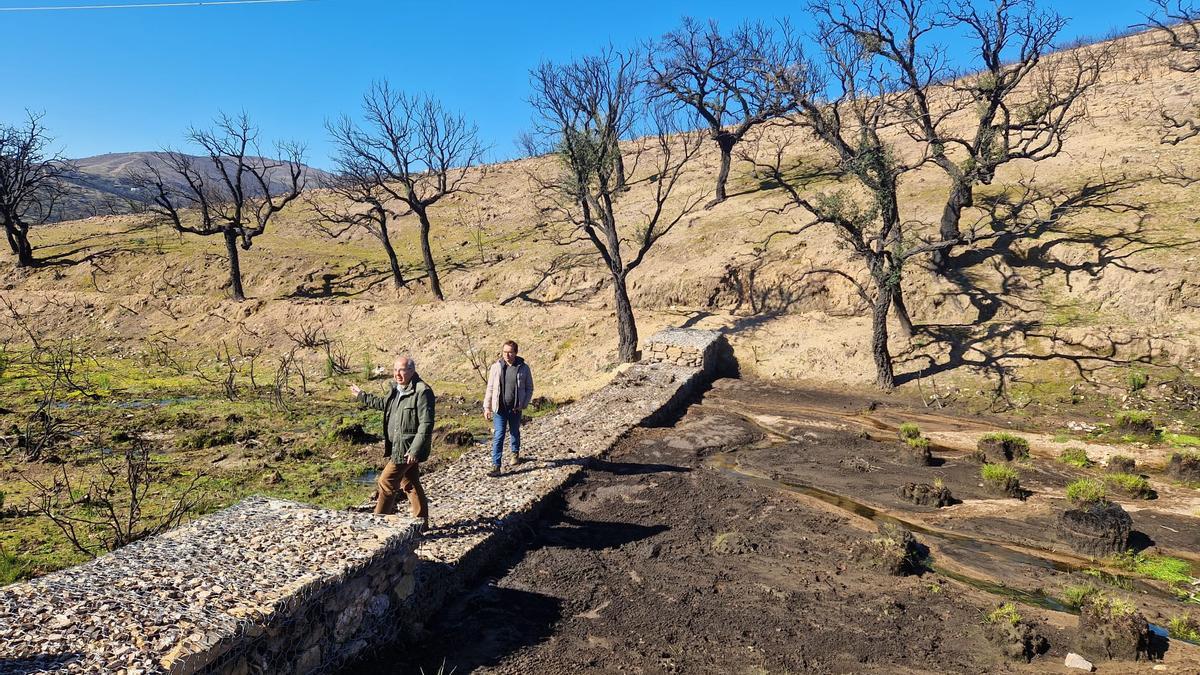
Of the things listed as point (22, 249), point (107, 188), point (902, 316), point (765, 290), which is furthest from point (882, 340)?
point (107, 188)

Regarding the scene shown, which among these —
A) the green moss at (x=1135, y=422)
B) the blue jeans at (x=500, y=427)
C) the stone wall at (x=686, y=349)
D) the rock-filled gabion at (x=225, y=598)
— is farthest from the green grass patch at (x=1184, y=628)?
the stone wall at (x=686, y=349)

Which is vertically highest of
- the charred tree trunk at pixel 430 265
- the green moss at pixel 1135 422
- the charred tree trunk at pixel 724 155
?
the charred tree trunk at pixel 724 155

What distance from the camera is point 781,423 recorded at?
15164 mm

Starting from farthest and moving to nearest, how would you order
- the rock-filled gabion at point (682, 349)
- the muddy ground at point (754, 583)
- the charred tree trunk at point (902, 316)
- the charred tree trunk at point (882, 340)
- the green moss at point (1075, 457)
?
the charred tree trunk at point (902, 316) → the rock-filled gabion at point (682, 349) → the charred tree trunk at point (882, 340) → the green moss at point (1075, 457) → the muddy ground at point (754, 583)

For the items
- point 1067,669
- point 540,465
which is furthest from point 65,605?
point 1067,669

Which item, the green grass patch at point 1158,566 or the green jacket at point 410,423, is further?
the green grass patch at point 1158,566

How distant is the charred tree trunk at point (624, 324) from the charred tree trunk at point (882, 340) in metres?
6.60

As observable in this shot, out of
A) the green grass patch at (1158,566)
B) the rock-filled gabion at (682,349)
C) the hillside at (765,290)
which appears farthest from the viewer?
the rock-filled gabion at (682,349)

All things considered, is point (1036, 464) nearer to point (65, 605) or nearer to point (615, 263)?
point (615, 263)

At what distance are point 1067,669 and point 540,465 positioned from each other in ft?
22.7

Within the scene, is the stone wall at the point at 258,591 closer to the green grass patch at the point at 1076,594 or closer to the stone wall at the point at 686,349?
the green grass patch at the point at 1076,594

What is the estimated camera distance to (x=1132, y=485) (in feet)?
35.5

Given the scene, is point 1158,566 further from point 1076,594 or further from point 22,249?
point 22,249

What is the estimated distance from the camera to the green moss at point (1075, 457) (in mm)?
12350
